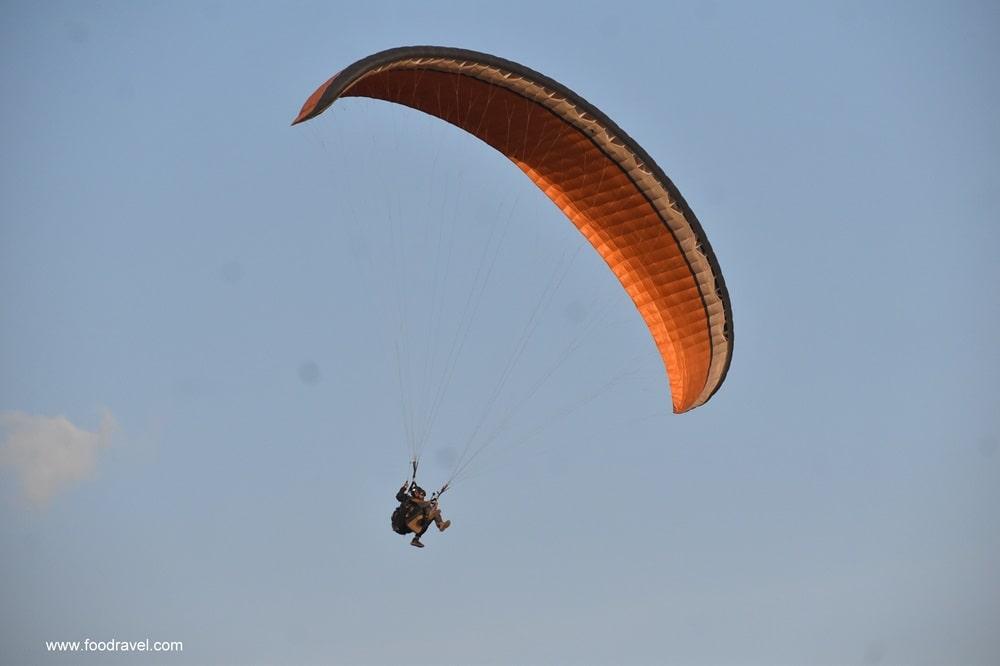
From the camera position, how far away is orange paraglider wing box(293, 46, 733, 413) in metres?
30.3

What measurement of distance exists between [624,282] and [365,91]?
21.5 feet

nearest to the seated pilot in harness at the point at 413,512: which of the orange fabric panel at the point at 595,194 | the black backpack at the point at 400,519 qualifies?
the black backpack at the point at 400,519

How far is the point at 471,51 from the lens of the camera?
29.1m

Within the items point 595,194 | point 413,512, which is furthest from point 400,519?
point 595,194

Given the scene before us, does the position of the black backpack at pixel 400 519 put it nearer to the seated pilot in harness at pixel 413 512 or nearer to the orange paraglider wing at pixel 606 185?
the seated pilot in harness at pixel 413 512

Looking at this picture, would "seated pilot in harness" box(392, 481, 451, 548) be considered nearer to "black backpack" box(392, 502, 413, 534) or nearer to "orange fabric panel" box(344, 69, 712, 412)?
"black backpack" box(392, 502, 413, 534)

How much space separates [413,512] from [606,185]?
720cm

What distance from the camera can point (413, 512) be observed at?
99.7 feet

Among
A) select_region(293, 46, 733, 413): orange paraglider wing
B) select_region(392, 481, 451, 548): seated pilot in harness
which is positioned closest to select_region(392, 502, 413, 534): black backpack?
select_region(392, 481, 451, 548): seated pilot in harness

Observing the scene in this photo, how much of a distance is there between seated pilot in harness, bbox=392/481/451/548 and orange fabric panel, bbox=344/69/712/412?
607 cm

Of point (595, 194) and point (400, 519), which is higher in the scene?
point (595, 194)

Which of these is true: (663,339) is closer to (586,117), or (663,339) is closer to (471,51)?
(586,117)

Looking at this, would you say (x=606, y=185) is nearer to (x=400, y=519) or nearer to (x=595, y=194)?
(x=595, y=194)

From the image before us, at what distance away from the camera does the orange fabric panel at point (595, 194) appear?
102 ft
